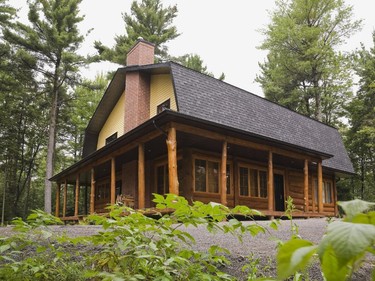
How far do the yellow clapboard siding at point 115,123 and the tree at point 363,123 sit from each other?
673 inches

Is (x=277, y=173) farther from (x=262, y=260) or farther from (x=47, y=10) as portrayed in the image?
(x=47, y=10)

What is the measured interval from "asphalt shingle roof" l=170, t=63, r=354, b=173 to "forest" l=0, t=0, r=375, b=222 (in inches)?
219

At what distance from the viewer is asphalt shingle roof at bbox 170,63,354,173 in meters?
13.3

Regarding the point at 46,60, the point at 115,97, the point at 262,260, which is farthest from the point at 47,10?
the point at 262,260

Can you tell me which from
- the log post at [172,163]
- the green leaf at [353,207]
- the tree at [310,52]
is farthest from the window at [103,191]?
the green leaf at [353,207]

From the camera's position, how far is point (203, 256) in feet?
7.06

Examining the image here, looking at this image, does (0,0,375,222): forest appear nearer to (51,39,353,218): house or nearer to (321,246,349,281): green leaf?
(51,39,353,218): house

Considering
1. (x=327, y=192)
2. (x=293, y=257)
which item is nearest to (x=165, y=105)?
(x=327, y=192)

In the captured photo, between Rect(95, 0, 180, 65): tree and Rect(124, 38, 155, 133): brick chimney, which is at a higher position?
Rect(95, 0, 180, 65): tree

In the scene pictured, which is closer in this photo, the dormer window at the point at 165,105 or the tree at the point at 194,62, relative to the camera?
the dormer window at the point at 165,105

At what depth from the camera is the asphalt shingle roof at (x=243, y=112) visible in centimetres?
1332

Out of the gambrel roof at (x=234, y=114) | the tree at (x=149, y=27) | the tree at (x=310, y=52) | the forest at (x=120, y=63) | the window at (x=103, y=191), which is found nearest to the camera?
the gambrel roof at (x=234, y=114)

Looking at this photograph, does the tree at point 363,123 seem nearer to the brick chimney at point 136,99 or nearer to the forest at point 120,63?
the forest at point 120,63

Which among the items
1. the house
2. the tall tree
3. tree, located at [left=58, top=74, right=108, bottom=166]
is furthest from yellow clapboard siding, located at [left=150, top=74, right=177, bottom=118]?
tree, located at [left=58, top=74, right=108, bottom=166]
